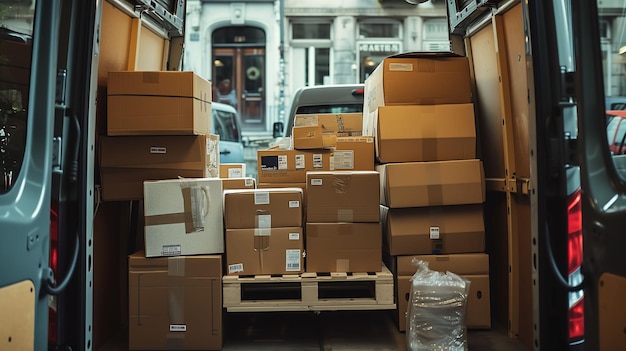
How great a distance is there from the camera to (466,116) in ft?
10.8

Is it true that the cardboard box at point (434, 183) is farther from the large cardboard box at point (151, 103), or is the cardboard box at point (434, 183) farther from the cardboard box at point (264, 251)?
the large cardboard box at point (151, 103)

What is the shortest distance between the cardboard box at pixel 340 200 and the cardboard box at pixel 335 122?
125cm

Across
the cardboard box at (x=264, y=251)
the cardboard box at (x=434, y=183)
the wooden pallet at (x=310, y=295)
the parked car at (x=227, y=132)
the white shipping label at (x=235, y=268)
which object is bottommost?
the wooden pallet at (x=310, y=295)

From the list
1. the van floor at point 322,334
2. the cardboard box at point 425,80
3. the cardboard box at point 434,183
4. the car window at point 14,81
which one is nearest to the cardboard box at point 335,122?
the cardboard box at point 425,80

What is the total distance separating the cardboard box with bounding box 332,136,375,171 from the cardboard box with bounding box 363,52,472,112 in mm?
294

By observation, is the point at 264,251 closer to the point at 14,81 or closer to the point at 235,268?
the point at 235,268

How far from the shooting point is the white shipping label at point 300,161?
3496 mm

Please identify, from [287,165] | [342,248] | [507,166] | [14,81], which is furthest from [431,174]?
[14,81]

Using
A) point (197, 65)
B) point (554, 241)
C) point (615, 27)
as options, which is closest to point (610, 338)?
point (554, 241)

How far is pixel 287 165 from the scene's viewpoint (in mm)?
3496

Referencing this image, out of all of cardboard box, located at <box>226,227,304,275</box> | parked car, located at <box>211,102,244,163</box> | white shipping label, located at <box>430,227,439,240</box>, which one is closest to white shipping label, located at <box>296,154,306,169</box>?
cardboard box, located at <box>226,227,304,275</box>

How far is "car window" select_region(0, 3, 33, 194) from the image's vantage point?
62.2 inches

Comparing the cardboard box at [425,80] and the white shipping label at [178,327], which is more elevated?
the cardboard box at [425,80]

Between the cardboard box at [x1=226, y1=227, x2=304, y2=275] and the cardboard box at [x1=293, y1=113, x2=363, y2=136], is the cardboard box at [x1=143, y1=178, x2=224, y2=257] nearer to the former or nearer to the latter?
the cardboard box at [x1=226, y1=227, x2=304, y2=275]
